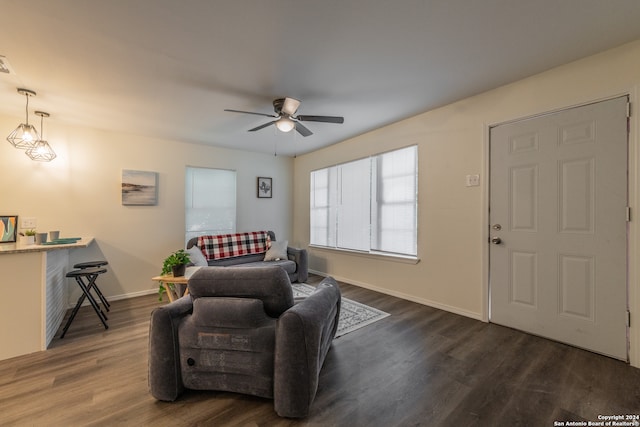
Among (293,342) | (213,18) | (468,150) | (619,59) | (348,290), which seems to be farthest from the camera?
(348,290)

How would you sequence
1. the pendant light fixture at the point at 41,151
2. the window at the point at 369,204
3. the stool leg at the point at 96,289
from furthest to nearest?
the window at the point at 369,204 → the pendant light fixture at the point at 41,151 → the stool leg at the point at 96,289

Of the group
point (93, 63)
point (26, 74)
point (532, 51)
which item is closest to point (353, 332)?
point (532, 51)

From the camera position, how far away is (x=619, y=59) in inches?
83.0

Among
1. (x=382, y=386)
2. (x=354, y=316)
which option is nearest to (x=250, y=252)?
(x=354, y=316)

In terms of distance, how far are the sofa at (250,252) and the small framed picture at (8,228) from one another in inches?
78.9

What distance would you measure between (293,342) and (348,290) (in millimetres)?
2708

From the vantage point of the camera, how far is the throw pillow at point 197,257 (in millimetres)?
3725

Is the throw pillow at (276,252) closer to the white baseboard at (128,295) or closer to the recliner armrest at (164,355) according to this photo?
the white baseboard at (128,295)

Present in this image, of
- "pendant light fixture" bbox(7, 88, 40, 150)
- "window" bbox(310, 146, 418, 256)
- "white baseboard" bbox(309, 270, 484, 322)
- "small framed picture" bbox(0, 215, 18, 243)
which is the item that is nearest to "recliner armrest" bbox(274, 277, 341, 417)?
"white baseboard" bbox(309, 270, 484, 322)

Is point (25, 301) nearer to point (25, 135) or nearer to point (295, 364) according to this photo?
point (25, 135)

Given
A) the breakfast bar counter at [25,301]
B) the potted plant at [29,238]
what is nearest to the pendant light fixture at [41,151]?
the potted plant at [29,238]

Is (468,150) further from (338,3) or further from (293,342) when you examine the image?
(293,342)

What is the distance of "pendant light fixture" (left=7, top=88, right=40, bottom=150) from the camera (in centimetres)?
271

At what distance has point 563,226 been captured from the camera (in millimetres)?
2402
